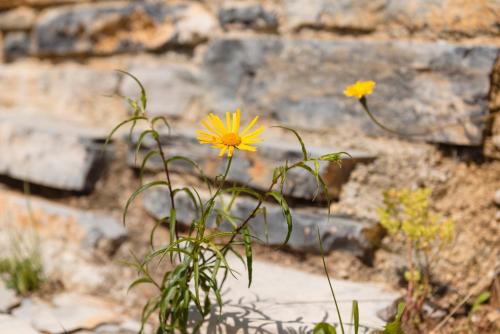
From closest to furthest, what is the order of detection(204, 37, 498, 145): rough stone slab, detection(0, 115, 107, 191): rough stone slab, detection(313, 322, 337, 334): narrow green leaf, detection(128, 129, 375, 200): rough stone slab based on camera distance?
detection(313, 322, 337, 334): narrow green leaf
detection(204, 37, 498, 145): rough stone slab
detection(128, 129, 375, 200): rough stone slab
detection(0, 115, 107, 191): rough stone slab

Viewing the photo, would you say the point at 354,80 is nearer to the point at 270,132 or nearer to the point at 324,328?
the point at 270,132

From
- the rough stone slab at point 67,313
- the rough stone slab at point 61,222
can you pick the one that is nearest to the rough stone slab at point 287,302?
the rough stone slab at point 67,313

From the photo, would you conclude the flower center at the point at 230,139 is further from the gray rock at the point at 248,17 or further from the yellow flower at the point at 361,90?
the gray rock at the point at 248,17

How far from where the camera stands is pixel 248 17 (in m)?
1.96

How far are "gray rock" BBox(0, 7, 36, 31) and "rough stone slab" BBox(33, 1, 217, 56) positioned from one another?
7 cm

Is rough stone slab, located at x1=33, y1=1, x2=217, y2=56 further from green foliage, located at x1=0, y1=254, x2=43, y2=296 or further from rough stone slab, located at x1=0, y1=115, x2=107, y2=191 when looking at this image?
green foliage, located at x1=0, y1=254, x2=43, y2=296

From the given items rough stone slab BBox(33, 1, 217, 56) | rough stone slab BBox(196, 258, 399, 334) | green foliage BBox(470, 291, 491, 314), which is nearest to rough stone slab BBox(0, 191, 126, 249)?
rough stone slab BBox(196, 258, 399, 334)

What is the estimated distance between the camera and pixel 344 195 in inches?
67.8

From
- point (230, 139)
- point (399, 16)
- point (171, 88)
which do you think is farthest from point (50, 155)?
point (399, 16)

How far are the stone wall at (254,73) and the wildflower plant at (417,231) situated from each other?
166 mm

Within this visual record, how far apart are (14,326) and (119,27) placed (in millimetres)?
1187

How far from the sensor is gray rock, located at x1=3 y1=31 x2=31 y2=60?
8.14 ft

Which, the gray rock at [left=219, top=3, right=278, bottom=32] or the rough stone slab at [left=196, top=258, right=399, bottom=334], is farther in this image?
the gray rock at [left=219, top=3, right=278, bottom=32]

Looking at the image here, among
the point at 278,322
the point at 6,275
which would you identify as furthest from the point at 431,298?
the point at 6,275
